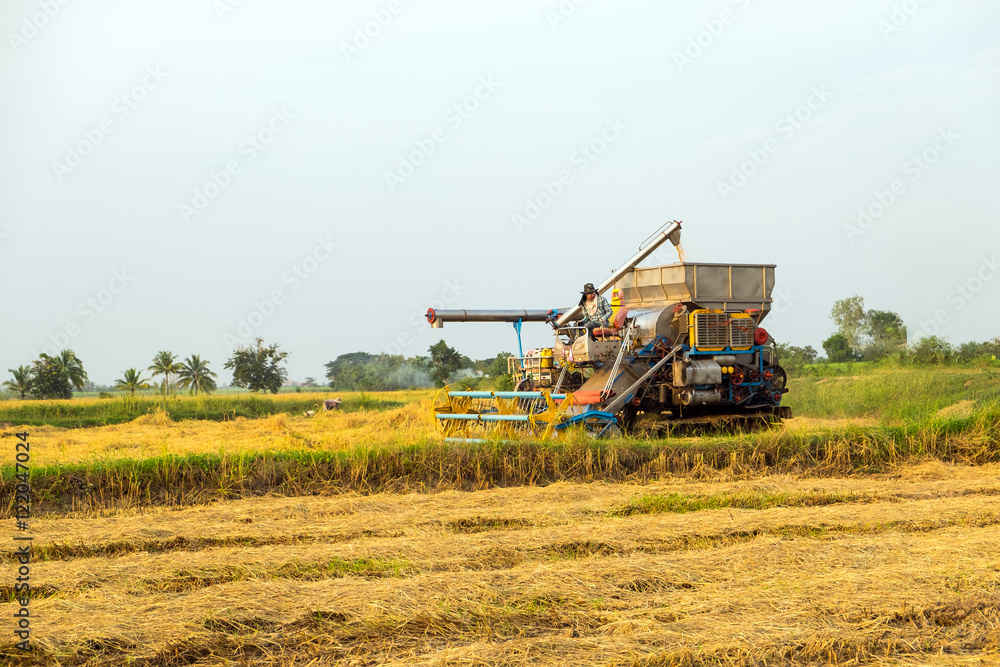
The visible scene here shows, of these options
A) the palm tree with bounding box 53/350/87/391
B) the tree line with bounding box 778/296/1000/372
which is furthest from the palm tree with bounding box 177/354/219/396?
the tree line with bounding box 778/296/1000/372

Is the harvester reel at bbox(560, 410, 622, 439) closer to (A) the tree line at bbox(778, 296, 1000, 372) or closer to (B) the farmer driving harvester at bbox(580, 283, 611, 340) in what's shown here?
(B) the farmer driving harvester at bbox(580, 283, 611, 340)

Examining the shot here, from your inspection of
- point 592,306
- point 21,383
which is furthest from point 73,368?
point 592,306

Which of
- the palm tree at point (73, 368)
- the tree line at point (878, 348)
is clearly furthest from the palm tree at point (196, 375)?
the tree line at point (878, 348)

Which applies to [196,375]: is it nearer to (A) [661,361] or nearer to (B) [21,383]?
(B) [21,383]

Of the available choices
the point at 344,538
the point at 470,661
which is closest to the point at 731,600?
the point at 470,661

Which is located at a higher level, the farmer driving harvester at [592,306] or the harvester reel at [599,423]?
the farmer driving harvester at [592,306]

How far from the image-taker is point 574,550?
6461mm

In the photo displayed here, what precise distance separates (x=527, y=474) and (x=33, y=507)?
5.14 m

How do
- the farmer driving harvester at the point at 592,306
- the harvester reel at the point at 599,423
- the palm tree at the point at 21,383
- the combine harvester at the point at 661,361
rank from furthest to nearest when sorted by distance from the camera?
the palm tree at the point at 21,383, the farmer driving harvester at the point at 592,306, the combine harvester at the point at 661,361, the harvester reel at the point at 599,423

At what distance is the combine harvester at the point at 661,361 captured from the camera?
1331cm

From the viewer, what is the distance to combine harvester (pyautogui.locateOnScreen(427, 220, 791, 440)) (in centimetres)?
1331

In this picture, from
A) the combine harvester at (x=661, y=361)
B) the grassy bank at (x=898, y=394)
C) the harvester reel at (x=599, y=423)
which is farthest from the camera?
the grassy bank at (x=898, y=394)

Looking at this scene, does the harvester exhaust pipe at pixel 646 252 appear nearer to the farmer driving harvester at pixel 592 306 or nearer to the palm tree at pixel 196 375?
the farmer driving harvester at pixel 592 306

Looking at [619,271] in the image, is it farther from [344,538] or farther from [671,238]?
[344,538]
